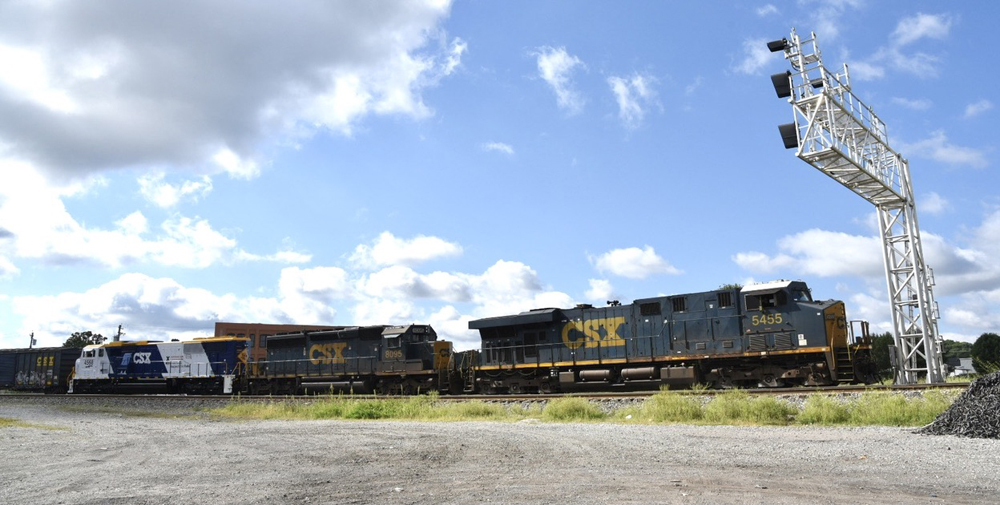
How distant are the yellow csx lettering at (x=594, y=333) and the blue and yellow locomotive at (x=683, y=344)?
0.03 meters

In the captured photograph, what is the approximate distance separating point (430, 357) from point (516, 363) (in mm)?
3880

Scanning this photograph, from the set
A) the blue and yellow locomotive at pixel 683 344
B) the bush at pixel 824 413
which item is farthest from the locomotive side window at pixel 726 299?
the bush at pixel 824 413

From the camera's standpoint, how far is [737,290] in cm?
2139

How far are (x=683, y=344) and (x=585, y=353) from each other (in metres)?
3.35

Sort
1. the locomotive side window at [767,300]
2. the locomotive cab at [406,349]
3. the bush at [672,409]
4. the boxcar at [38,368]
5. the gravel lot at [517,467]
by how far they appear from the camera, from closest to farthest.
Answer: the gravel lot at [517,467]
the bush at [672,409]
the locomotive side window at [767,300]
the locomotive cab at [406,349]
the boxcar at [38,368]

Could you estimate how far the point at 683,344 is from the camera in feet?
71.2

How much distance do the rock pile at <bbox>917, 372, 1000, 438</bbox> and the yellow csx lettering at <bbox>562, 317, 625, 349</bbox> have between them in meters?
12.0

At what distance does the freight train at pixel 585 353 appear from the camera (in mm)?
19828

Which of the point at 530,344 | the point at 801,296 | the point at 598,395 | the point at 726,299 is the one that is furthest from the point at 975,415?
the point at 530,344

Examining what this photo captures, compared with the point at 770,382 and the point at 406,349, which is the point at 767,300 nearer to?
the point at 770,382

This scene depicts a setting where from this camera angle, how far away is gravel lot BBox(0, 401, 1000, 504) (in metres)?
6.86

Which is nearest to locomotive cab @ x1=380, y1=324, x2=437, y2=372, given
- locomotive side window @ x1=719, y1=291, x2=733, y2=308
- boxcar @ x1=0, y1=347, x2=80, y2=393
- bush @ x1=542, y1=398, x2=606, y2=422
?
bush @ x1=542, y1=398, x2=606, y2=422

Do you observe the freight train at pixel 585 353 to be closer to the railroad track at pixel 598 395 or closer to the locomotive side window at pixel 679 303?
the locomotive side window at pixel 679 303

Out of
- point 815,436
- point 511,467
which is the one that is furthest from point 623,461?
point 815,436
